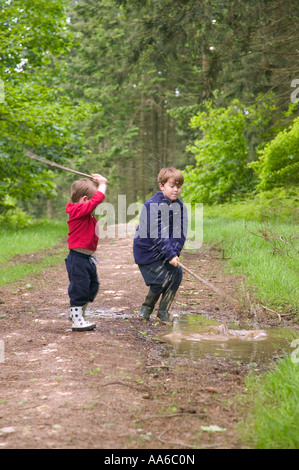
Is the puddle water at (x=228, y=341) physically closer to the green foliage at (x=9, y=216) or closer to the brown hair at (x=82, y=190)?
the brown hair at (x=82, y=190)

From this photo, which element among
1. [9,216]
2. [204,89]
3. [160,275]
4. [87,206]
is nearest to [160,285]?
[160,275]

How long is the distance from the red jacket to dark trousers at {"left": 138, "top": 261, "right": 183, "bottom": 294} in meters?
0.78

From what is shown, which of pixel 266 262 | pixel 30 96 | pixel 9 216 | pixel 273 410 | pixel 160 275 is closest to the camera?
pixel 273 410

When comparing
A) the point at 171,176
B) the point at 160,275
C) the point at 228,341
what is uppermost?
the point at 171,176

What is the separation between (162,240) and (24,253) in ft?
20.3

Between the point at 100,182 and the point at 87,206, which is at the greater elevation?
the point at 100,182

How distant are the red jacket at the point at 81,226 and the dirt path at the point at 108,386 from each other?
33.5 inches

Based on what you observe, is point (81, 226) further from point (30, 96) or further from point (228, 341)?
point (30, 96)

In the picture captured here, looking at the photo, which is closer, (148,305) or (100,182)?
(100,182)

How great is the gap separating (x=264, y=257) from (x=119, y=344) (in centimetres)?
349

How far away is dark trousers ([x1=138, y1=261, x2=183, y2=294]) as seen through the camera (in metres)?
5.26

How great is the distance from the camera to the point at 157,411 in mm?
2744

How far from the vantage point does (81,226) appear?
4.77m

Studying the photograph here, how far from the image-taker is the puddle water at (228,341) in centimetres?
399
